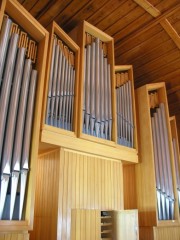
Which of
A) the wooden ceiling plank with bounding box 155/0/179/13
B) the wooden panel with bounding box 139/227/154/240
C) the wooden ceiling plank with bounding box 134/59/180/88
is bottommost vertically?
the wooden panel with bounding box 139/227/154/240

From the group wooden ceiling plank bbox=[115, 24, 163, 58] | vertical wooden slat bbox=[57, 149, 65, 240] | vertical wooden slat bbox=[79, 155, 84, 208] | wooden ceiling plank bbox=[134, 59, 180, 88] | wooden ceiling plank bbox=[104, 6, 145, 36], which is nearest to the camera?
vertical wooden slat bbox=[57, 149, 65, 240]

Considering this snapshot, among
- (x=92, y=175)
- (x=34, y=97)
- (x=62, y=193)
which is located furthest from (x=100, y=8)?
(x=62, y=193)

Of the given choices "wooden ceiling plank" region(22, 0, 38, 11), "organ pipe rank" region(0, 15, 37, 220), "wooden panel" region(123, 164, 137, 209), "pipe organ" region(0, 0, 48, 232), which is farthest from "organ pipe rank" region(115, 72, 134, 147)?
"wooden ceiling plank" region(22, 0, 38, 11)

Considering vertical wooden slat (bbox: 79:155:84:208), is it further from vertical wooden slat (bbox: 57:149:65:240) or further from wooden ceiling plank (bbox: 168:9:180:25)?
wooden ceiling plank (bbox: 168:9:180:25)

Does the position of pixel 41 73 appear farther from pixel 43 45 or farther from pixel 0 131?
pixel 0 131

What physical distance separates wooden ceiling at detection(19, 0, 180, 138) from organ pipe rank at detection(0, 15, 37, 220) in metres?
1.50

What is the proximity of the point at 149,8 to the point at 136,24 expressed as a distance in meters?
0.49

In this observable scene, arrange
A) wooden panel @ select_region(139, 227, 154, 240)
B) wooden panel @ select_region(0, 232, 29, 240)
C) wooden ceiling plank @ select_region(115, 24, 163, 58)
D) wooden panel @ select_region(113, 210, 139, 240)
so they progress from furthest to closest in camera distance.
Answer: wooden ceiling plank @ select_region(115, 24, 163, 58)
wooden panel @ select_region(139, 227, 154, 240)
wooden panel @ select_region(113, 210, 139, 240)
wooden panel @ select_region(0, 232, 29, 240)

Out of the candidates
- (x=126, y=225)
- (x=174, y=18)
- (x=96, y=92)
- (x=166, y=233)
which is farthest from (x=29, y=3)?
(x=166, y=233)

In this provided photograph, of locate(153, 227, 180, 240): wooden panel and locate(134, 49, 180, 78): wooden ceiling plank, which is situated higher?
locate(134, 49, 180, 78): wooden ceiling plank

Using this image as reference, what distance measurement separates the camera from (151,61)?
23.3 ft

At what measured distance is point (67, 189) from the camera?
4328 millimetres

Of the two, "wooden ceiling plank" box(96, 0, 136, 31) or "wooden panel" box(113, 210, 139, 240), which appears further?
"wooden ceiling plank" box(96, 0, 136, 31)

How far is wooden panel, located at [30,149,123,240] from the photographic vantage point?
163 inches
